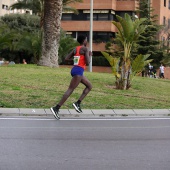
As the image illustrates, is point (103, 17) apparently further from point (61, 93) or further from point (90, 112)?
point (90, 112)

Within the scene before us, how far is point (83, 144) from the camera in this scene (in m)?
9.23

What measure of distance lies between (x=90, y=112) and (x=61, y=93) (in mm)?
2877

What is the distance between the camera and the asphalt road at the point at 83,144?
7480mm

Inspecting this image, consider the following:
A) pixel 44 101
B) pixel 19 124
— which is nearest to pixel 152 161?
pixel 19 124

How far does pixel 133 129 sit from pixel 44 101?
4774 millimetres

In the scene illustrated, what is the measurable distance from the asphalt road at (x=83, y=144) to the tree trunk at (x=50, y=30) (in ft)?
44.3

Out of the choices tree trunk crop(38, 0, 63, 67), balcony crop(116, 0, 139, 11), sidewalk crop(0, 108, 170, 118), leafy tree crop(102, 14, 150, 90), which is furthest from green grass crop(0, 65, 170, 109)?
balcony crop(116, 0, 139, 11)

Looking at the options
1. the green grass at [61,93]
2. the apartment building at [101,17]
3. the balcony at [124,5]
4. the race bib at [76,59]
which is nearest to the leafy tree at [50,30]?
the green grass at [61,93]

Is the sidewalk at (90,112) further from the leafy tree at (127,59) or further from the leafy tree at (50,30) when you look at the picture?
the leafy tree at (50,30)

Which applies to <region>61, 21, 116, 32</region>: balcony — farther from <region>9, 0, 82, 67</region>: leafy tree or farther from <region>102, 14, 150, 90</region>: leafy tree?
<region>102, 14, 150, 90</region>: leafy tree

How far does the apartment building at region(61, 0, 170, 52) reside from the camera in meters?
63.7

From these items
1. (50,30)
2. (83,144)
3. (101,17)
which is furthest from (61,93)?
(101,17)

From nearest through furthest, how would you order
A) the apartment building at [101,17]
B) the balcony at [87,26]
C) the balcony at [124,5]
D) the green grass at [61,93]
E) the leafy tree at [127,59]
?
the green grass at [61,93] < the leafy tree at [127,59] < the apartment building at [101,17] < the balcony at [87,26] < the balcony at [124,5]

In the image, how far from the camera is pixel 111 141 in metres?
9.70
